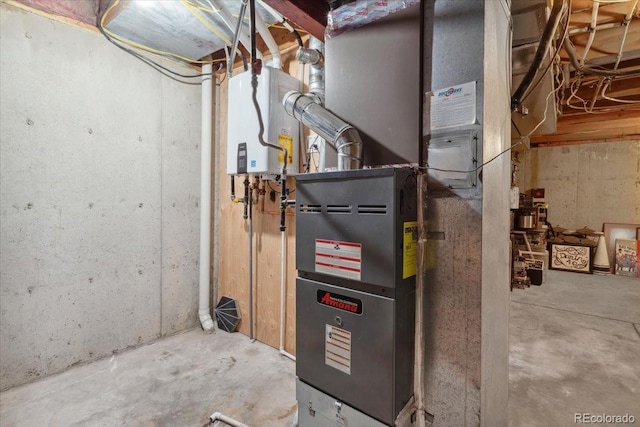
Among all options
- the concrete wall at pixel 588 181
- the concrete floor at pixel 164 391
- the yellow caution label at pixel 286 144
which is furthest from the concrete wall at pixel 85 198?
the concrete wall at pixel 588 181

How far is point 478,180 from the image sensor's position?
3.37 ft

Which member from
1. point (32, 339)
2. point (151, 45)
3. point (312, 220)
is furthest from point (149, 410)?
point (151, 45)

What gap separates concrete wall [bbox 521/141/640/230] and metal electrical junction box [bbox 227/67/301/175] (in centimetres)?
599

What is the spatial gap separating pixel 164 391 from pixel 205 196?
152 centimetres

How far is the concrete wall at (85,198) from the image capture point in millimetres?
1842

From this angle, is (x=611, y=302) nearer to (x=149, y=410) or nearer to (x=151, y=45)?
(x=149, y=410)

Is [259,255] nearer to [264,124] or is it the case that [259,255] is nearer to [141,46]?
[264,124]

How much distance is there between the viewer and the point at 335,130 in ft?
4.13

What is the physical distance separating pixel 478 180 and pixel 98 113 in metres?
2.47

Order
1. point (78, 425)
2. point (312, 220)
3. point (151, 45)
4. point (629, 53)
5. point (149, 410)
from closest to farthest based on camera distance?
point (312, 220)
point (78, 425)
point (149, 410)
point (151, 45)
point (629, 53)

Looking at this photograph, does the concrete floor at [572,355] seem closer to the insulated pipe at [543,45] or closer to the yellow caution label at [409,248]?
the yellow caution label at [409,248]

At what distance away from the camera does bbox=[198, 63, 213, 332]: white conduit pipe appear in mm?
2660

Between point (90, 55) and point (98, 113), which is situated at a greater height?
point (90, 55)

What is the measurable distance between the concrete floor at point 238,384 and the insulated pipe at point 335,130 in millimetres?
1402
